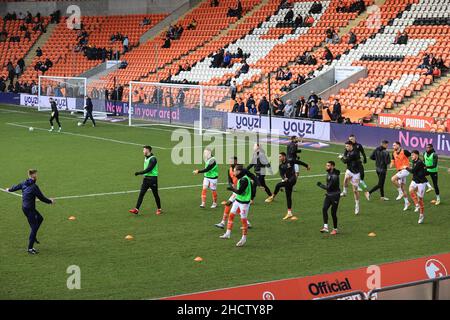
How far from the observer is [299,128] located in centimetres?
3906

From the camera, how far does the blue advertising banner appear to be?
107 ft

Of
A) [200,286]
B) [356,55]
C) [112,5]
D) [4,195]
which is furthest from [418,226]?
[112,5]

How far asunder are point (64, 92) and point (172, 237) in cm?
3516

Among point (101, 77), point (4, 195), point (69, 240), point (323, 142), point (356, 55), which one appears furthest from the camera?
point (101, 77)

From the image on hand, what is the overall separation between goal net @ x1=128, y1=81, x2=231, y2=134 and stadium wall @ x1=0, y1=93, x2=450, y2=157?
0.17 feet

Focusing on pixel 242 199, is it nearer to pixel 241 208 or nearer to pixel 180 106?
pixel 241 208

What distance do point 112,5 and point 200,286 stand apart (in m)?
55.3

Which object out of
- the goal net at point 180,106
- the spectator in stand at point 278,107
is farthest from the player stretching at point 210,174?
the spectator in stand at point 278,107

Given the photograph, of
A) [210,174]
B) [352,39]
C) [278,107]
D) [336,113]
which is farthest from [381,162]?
[352,39]

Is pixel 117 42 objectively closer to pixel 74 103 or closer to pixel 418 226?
pixel 74 103

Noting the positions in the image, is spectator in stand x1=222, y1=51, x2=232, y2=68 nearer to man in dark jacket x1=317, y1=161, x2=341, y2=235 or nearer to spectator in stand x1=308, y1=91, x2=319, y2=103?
spectator in stand x1=308, y1=91, x2=319, y2=103

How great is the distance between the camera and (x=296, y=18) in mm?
51531

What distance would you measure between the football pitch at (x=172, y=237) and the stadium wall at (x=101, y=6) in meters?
35.4

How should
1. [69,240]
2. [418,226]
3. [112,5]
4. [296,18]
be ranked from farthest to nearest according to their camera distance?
1. [112,5]
2. [296,18]
3. [418,226]
4. [69,240]
